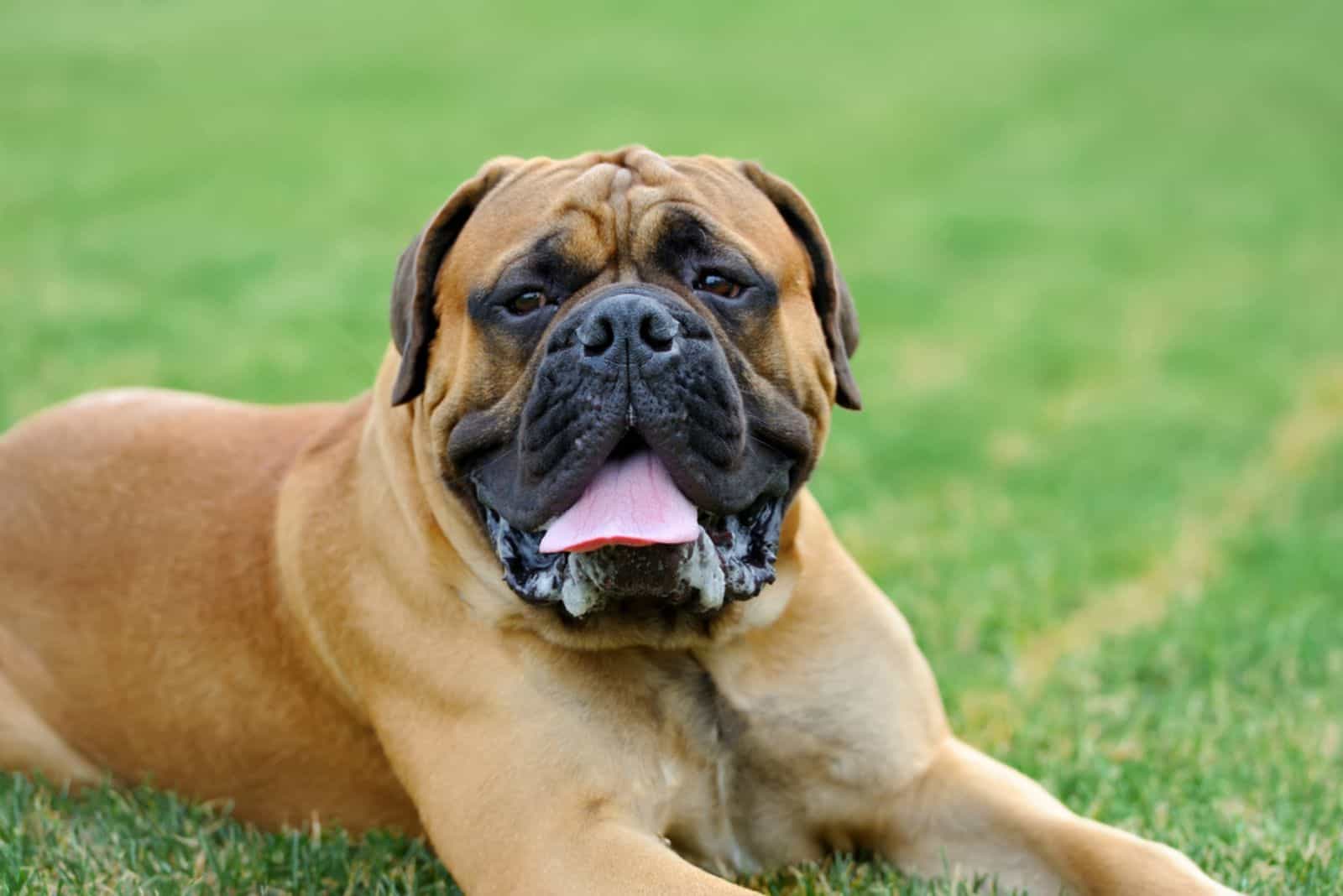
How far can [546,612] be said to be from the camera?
349cm

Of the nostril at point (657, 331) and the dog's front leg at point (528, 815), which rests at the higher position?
the nostril at point (657, 331)

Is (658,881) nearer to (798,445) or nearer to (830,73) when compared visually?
(798,445)

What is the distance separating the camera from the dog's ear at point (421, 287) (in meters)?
3.59

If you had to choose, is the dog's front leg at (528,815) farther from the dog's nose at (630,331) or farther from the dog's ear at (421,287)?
the dog's nose at (630,331)

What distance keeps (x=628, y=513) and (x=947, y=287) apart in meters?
9.79

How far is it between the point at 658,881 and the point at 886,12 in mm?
23021

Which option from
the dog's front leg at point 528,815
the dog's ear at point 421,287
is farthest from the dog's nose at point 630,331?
the dog's front leg at point 528,815

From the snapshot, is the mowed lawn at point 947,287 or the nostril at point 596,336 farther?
the mowed lawn at point 947,287

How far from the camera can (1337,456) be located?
28.0 feet

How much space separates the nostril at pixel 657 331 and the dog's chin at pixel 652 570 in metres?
0.38

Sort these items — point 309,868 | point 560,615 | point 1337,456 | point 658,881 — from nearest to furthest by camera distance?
point 658,881 < point 560,615 < point 309,868 < point 1337,456

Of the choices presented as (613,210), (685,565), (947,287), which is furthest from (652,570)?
(947,287)

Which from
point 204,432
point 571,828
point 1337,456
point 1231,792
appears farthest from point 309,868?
point 1337,456

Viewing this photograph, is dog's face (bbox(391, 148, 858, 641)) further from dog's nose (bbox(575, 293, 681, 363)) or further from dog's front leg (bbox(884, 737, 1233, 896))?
dog's front leg (bbox(884, 737, 1233, 896))
